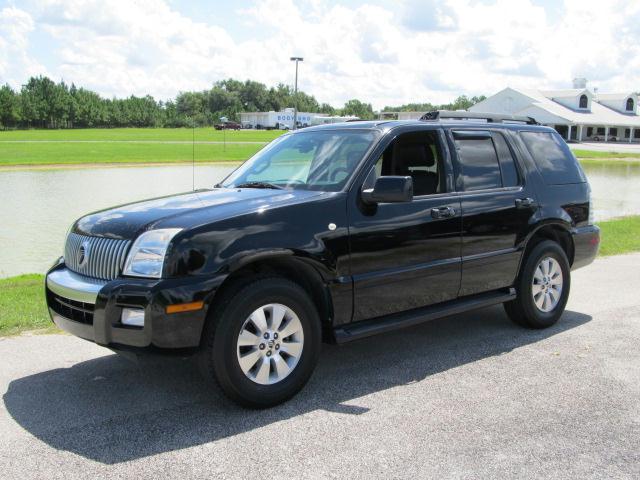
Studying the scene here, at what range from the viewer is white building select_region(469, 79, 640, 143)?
268 ft

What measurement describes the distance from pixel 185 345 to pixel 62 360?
179cm

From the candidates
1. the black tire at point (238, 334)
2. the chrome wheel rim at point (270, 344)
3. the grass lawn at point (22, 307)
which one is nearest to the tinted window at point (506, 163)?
the black tire at point (238, 334)

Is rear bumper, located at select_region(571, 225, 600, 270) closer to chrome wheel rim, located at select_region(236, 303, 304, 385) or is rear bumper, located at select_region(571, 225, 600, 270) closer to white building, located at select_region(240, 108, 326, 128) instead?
chrome wheel rim, located at select_region(236, 303, 304, 385)

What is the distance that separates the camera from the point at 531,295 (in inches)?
251

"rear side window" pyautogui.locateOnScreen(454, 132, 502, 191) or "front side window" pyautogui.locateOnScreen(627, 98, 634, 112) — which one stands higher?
"front side window" pyautogui.locateOnScreen(627, 98, 634, 112)

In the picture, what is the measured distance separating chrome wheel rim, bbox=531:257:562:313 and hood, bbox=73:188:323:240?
2.67 metres

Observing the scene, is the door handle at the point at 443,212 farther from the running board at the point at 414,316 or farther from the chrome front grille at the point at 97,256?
the chrome front grille at the point at 97,256

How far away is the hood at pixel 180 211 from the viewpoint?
14.4 feet

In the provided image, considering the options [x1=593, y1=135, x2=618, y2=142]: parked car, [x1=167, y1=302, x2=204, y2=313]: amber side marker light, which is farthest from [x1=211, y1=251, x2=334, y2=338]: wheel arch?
[x1=593, y1=135, x2=618, y2=142]: parked car

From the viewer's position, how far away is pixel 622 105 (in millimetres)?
92188

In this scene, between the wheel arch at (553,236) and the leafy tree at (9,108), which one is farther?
Result: the leafy tree at (9,108)

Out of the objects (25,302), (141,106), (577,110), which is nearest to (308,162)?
(25,302)

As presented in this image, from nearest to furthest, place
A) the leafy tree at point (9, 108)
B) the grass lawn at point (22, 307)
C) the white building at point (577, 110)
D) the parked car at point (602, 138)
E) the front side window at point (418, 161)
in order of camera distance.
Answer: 1. the front side window at point (418, 161)
2. the grass lawn at point (22, 307)
3. the white building at point (577, 110)
4. the parked car at point (602, 138)
5. the leafy tree at point (9, 108)

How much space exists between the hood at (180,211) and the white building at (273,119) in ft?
385
